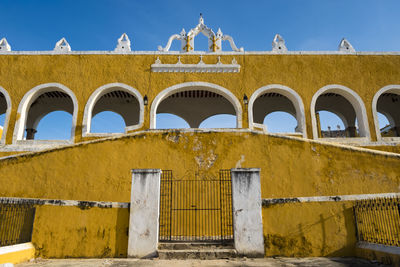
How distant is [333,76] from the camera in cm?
1157

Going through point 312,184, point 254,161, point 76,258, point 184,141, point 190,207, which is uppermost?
point 184,141

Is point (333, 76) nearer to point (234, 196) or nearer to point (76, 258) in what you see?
point (234, 196)

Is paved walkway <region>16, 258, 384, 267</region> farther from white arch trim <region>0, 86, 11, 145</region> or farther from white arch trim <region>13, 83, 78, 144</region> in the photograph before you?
white arch trim <region>0, 86, 11, 145</region>

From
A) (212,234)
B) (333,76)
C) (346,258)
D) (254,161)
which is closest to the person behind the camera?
(346,258)

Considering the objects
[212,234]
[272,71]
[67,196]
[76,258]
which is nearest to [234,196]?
[212,234]

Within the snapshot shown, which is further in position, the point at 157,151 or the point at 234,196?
the point at 157,151

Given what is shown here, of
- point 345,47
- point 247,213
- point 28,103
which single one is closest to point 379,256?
point 247,213

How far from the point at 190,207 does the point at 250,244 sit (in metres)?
1.91

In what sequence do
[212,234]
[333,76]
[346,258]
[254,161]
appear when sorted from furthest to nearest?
[333,76]
[254,161]
[212,234]
[346,258]

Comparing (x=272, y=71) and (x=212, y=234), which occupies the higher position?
(x=272, y=71)

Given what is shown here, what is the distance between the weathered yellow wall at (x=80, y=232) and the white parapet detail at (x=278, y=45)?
9.38 meters

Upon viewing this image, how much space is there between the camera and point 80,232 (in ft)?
17.6

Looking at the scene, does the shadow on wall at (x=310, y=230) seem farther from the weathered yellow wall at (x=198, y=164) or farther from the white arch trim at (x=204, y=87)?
the white arch trim at (x=204, y=87)

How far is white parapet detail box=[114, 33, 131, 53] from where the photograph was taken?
38.9 ft
